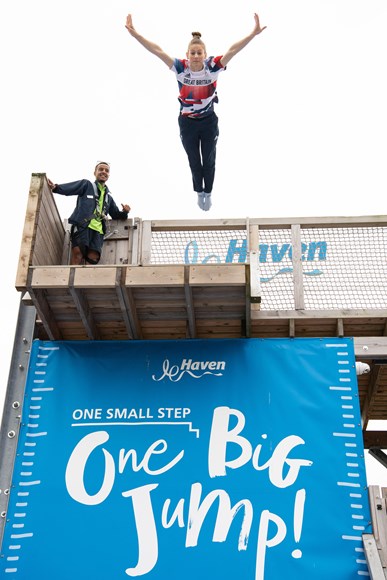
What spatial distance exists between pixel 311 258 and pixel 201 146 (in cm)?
227

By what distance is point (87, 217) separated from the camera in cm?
909

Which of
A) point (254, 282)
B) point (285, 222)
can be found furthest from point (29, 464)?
point (285, 222)

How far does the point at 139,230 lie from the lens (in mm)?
9383

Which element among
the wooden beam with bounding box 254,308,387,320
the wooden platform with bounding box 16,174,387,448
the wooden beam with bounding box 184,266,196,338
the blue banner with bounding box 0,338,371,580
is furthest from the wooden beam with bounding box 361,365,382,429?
the wooden beam with bounding box 184,266,196,338

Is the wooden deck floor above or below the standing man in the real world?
below

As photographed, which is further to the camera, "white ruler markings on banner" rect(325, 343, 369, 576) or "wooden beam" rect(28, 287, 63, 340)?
"wooden beam" rect(28, 287, 63, 340)

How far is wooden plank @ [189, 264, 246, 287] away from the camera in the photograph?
786cm

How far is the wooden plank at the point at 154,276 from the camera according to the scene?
25.9 ft

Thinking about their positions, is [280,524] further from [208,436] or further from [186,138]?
[186,138]

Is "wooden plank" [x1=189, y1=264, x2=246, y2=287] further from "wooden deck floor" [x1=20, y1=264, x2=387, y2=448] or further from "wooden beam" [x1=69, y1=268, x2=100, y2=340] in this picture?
"wooden beam" [x1=69, y1=268, x2=100, y2=340]

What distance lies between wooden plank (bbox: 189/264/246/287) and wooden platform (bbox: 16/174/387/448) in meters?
0.01

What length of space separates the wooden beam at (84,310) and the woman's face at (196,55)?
297 centimetres

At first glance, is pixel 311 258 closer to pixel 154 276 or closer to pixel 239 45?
pixel 154 276

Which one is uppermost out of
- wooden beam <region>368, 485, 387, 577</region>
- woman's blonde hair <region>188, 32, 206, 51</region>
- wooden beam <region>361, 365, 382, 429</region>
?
woman's blonde hair <region>188, 32, 206, 51</region>
